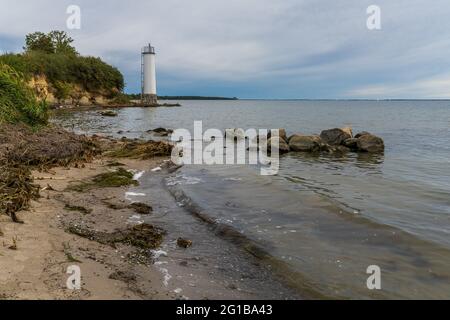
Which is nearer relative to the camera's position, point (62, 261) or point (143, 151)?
point (62, 261)

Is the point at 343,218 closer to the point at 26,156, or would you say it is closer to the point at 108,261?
the point at 108,261

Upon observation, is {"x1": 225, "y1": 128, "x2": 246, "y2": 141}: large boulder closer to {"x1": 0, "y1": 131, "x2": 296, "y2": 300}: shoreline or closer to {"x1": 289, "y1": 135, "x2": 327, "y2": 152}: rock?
{"x1": 289, "y1": 135, "x2": 327, "y2": 152}: rock

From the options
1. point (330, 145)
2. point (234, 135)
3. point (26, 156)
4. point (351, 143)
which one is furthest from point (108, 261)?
point (234, 135)

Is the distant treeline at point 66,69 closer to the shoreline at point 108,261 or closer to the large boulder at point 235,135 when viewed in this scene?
the large boulder at point 235,135

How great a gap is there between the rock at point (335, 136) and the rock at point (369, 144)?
4.07 ft

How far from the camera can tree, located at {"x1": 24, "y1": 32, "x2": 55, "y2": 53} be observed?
8894cm

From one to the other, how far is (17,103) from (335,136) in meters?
17.4

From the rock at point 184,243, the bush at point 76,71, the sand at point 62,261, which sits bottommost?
the rock at point 184,243

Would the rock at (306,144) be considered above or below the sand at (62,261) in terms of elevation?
above

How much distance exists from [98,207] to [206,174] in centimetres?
626

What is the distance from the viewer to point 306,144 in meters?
22.3

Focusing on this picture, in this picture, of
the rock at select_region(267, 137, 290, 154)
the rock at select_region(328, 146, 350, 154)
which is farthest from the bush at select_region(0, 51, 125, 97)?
the rock at select_region(328, 146, 350, 154)

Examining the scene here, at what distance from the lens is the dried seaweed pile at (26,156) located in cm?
764

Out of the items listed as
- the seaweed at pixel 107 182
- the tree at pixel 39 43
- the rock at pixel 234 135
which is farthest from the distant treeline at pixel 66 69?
the seaweed at pixel 107 182
